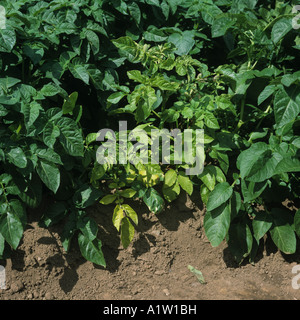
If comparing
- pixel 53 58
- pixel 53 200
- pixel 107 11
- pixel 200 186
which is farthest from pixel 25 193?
pixel 107 11

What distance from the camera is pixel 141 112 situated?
290cm

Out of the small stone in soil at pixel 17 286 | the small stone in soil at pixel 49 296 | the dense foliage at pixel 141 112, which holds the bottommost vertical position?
the small stone in soil at pixel 49 296

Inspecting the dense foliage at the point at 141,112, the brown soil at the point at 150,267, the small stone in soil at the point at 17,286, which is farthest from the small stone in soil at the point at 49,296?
the dense foliage at the point at 141,112

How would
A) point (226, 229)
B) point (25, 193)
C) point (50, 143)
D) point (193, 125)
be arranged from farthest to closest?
point (193, 125) < point (226, 229) < point (25, 193) < point (50, 143)

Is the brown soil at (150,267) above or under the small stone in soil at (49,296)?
above

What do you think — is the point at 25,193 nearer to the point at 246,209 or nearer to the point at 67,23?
the point at 67,23

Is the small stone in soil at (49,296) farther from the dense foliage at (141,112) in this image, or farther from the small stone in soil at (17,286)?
the dense foliage at (141,112)

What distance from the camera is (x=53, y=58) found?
2.91 m

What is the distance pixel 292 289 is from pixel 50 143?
167 centimetres

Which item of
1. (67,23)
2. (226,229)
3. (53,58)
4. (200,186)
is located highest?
(67,23)

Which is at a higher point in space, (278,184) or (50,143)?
(50,143)

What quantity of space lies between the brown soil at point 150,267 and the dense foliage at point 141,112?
0.36 ft

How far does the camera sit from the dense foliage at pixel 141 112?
2.64 meters

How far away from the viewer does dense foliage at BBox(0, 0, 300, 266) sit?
2.64 metres
